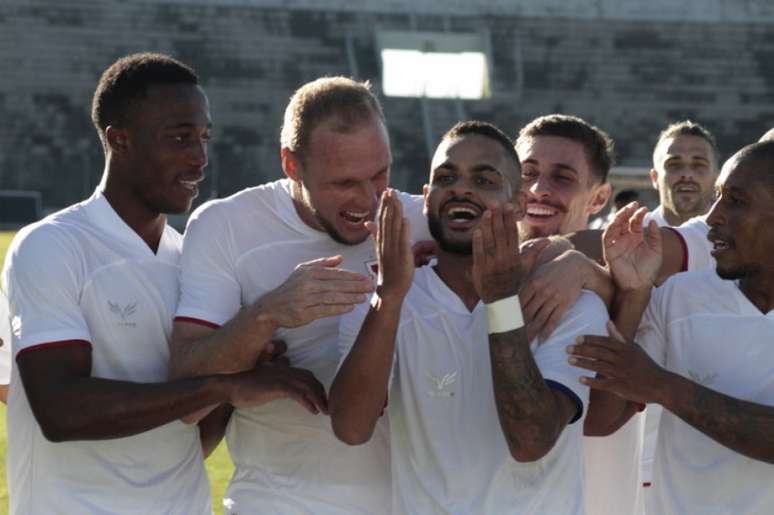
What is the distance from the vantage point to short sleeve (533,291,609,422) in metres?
3.69

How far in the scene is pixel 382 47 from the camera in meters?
36.2

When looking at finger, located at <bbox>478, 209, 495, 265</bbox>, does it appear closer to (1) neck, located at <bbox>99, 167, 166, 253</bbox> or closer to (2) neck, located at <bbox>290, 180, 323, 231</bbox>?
(2) neck, located at <bbox>290, 180, 323, 231</bbox>

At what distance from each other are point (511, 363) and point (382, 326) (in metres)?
0.37

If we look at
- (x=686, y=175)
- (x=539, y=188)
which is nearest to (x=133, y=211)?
(x=539, y=188)

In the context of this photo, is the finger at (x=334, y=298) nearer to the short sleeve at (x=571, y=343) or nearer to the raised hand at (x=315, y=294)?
the raised hand at (x=315, y=294)

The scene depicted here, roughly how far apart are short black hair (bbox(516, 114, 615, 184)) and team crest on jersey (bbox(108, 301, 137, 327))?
171 cm

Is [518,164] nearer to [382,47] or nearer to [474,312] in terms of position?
[474,312]

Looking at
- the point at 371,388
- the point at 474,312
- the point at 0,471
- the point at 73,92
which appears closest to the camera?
the point at 371,388

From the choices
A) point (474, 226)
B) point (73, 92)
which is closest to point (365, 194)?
point (474, 226)

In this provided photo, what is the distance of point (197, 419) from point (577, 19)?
35.9 m

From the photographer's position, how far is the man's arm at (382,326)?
3.63 meters

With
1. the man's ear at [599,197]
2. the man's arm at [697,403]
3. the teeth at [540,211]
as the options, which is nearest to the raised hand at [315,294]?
the man's arm at [697,403]

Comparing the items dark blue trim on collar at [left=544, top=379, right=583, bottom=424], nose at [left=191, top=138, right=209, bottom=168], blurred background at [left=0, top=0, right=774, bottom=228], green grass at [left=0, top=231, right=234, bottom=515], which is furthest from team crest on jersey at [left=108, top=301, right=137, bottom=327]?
blurred background at [left=0, top=0, right=774, bottom=228]

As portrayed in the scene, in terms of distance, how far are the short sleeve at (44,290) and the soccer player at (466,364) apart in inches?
31.8
